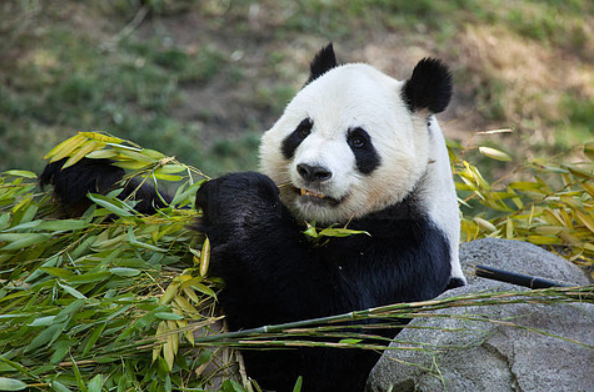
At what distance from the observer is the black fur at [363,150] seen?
2.68 meters

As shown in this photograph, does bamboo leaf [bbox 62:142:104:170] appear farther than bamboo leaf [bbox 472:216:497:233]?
No

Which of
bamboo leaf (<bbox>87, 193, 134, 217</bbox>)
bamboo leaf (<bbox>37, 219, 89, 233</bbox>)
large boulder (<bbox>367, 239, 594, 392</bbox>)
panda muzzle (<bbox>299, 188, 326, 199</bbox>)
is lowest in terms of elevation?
large boulder (<bbox>367, 239, 594, 392</bbox>)

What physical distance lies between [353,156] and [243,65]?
5.04m

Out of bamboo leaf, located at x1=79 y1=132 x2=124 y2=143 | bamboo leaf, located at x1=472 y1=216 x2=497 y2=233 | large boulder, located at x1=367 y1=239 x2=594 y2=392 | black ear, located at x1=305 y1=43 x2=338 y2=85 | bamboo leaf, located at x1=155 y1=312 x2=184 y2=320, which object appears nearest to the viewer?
bamboo leaf, located at x1=155 y1=312 x2=184 y2=320

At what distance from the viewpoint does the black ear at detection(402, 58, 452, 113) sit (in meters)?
2.81

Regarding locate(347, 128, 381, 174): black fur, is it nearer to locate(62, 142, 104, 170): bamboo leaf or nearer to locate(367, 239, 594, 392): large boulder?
locate(367, 239, 594, 392): large boulder

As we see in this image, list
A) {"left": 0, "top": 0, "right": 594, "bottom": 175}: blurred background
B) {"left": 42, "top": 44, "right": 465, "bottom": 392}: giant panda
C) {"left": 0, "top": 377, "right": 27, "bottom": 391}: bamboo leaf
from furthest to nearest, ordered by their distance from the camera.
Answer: {"left": 0, "top": 0, "right": 594, "bottom": 175}: blurred background → {"left": 42, "top": 44, "right": 465, "bottom": 392}: giant panda → {"left": 0, "top": 377, "right": 27, "bottom": 391}: bamboo leaf

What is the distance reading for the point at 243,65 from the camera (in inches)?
293

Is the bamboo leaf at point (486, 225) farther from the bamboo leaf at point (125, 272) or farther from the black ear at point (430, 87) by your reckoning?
the bamboo leaf at point (125, 272)

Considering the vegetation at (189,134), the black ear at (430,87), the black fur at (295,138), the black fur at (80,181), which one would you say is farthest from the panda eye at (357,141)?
the black fur at (80,181)

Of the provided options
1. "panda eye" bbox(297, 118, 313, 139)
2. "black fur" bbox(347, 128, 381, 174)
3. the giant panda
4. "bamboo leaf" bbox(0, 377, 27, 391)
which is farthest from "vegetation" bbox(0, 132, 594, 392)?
"panda eye" bbox(297, 118, 313, 139)

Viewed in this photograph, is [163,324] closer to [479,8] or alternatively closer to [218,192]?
[218,192]

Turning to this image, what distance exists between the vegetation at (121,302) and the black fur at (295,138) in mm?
445

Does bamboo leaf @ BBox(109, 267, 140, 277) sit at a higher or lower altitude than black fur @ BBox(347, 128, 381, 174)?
lower
